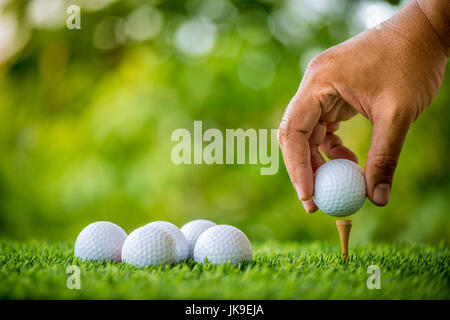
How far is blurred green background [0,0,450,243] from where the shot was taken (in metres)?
4.94

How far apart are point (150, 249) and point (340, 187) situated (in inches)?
34.4

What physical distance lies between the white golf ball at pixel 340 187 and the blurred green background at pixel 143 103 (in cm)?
323

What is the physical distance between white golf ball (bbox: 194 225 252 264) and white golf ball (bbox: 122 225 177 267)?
133mm

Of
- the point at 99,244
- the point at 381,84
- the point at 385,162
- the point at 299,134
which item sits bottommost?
the point at 99,244

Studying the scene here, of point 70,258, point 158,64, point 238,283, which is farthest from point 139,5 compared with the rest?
point 238,283

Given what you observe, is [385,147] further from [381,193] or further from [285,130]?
[285,130]

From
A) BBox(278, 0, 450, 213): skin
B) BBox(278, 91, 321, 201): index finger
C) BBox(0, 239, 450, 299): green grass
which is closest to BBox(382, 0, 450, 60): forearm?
BBox(278, 0, 450, 213): skin

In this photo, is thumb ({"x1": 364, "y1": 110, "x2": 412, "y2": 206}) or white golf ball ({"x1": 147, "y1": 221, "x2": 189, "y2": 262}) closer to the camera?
thumb ({"x1": 364, "y1": 110, "x2": 412, "y2": 206})

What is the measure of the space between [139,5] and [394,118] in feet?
14.4

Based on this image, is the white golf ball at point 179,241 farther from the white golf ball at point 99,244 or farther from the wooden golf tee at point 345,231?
the wooden golf tee at point 345,231

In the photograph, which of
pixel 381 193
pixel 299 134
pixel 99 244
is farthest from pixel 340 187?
pixel 99 244

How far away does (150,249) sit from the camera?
1636mm

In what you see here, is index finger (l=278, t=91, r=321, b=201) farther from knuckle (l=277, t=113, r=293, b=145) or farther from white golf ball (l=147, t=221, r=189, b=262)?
white golf ball (l=147, t=221, r=189, b=262)
